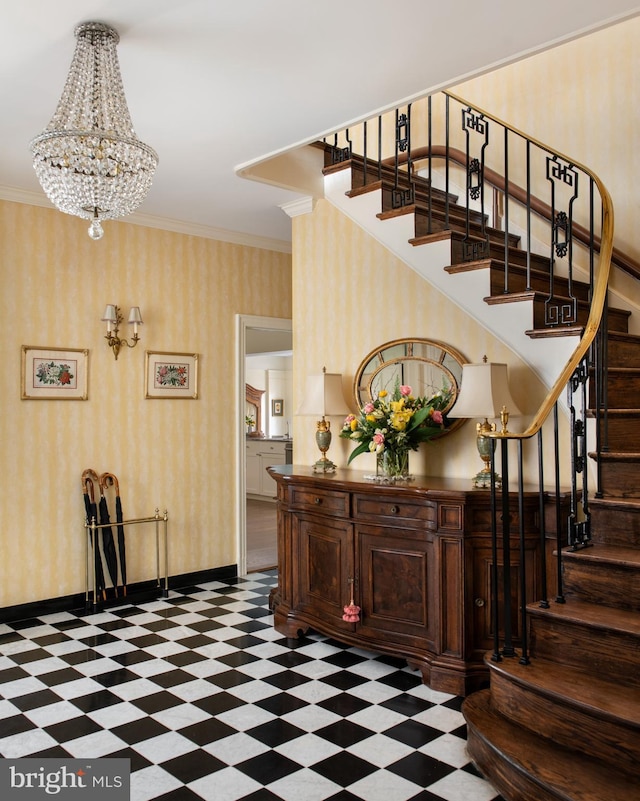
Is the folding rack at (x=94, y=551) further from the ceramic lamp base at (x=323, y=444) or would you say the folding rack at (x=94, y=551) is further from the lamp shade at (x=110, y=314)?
the ceramic lamp base at (x=323, y=444)

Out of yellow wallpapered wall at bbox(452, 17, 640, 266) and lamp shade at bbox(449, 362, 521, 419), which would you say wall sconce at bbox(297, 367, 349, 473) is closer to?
lamp shade at bbox(449, 362, 521, 419)

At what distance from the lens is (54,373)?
15.8ft

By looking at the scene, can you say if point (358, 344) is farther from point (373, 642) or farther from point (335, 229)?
point (373, 642)

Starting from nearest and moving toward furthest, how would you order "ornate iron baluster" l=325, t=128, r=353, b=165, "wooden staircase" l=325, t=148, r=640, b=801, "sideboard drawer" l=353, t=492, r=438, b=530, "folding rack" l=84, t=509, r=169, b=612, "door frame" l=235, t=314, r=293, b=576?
"wooden staircase" l=325, t=148, r=640, b=801
"sideboard drawer" l=353, t=492, r=438, b=530
"ornate iron baluster" l=325, t=128, r=353, b=165
"folding rack" l=84, t=509, r=169, b=612
"door frame" l=235, t=314, r=293, b=576

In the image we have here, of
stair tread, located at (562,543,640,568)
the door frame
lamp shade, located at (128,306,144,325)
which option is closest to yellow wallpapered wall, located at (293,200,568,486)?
stair tread, located at (562,543,640,568)

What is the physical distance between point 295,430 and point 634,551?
260cm

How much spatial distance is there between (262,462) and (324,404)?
266 inches

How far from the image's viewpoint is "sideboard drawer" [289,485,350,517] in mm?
3902

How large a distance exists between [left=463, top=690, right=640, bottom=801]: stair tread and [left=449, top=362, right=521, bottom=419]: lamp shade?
1.45 metres

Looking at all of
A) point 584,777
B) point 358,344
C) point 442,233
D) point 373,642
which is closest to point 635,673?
point 584,777

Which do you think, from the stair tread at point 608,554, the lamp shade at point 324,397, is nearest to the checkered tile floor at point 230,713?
the stair tread at point 608,554

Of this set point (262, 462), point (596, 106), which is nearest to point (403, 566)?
point (596, 106)

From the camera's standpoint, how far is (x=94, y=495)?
4934mm

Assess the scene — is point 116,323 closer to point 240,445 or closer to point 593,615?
point 240,445
